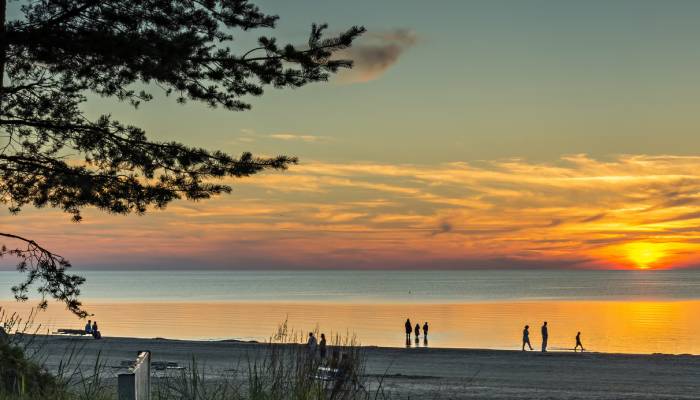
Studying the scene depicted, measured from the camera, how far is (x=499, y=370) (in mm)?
30812

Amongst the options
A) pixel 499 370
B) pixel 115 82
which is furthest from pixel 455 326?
pixel 115 82

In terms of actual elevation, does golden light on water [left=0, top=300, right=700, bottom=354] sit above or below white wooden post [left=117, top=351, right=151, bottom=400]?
above

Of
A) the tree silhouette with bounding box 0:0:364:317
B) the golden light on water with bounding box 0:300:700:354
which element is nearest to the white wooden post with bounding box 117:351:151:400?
the tree silhouette with bounding box 0:0:364:317

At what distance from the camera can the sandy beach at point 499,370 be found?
2320 cm

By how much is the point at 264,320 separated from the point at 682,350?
46921 mm

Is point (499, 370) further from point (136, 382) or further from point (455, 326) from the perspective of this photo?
point (455, 326)

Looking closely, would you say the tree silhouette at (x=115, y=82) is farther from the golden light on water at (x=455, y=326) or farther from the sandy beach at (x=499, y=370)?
the golden light on water at (x=455, y=326)

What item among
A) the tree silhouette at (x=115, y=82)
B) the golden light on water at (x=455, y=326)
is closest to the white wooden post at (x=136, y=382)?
the tree silhouette at (x=115, y=82)

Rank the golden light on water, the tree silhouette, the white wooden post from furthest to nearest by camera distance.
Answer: the golden light on water, the tree silhouette, the white wooden post

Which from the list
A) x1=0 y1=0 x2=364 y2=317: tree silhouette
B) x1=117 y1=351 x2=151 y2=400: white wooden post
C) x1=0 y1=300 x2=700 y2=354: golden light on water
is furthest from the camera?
x1=0 y1=300 x2=700 y2=354: golden light on water

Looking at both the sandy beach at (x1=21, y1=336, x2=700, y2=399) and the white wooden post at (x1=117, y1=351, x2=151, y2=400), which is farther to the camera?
the sandy beach at (x1=21, y1=336, x2=700, y2=399)

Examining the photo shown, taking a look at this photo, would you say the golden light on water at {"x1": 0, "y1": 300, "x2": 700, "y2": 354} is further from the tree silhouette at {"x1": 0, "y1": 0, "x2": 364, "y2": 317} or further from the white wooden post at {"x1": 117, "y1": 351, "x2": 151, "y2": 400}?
the white wooden post at {"x1": 117, "y1": 351, "x2": 151, "y2": 400}

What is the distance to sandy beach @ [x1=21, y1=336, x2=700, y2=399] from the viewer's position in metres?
23.2

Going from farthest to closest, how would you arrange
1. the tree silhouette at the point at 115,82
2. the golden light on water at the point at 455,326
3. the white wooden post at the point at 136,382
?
the golden light on water at the point at 455,326 → the tree silhouette at the point at 115,82 → the white wooden post at the point at 136,382
